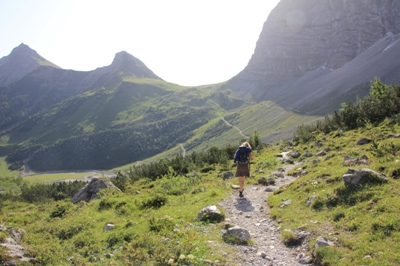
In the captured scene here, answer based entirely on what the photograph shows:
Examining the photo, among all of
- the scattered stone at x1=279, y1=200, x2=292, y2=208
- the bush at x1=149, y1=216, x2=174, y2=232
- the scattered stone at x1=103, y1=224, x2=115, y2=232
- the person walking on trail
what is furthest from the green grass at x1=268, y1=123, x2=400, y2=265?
the scattered stone at x1=103, y1=224, x2=115, y2=232

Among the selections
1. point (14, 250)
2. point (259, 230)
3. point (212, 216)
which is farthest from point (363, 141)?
point (14, 250)

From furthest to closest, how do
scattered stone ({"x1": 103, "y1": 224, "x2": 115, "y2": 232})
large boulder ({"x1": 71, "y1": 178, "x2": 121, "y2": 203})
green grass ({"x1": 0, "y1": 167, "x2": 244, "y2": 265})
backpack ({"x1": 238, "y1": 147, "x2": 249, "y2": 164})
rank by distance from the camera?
large boulder ({"x1": 71, "y1": 178, "x2": 121, "y2": 203}), backpack ({"x1": 238, "y1": 147, "x2": 249, "y2": 164}), scattered stone ({"x1": 103, "y1": 224, "x2": 115, "y2": 232}), green grass ({"x1": 0, "y1": 167, "x2": 244, "y2": 265})

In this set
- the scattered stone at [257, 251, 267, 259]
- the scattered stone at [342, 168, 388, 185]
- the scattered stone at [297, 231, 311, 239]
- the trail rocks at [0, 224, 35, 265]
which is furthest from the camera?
the scattered stone at [342, 168, 388, 185]

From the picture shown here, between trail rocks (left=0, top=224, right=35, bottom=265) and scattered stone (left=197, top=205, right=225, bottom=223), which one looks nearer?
trail rocks (left=0, top=224, right=35, bottom=265)

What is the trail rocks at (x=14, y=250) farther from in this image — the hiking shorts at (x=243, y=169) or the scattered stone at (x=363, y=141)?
the scattered stone at (x=363, y=141)

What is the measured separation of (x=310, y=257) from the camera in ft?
29.9

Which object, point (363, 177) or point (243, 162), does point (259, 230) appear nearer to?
point (363, 177)

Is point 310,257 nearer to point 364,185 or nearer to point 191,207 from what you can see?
point 364,185

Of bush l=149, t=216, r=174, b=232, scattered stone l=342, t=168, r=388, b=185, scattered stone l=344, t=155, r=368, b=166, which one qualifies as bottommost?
bush l=149, t=216, r=174, b=232

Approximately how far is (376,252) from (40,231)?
53.5ft

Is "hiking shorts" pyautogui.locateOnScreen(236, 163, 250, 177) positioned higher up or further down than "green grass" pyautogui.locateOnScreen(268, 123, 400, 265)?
higher up

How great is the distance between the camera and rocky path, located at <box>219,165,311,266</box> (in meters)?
9.45

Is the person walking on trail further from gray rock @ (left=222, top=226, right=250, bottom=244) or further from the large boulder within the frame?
the large boulder

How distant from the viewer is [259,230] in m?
12.2
